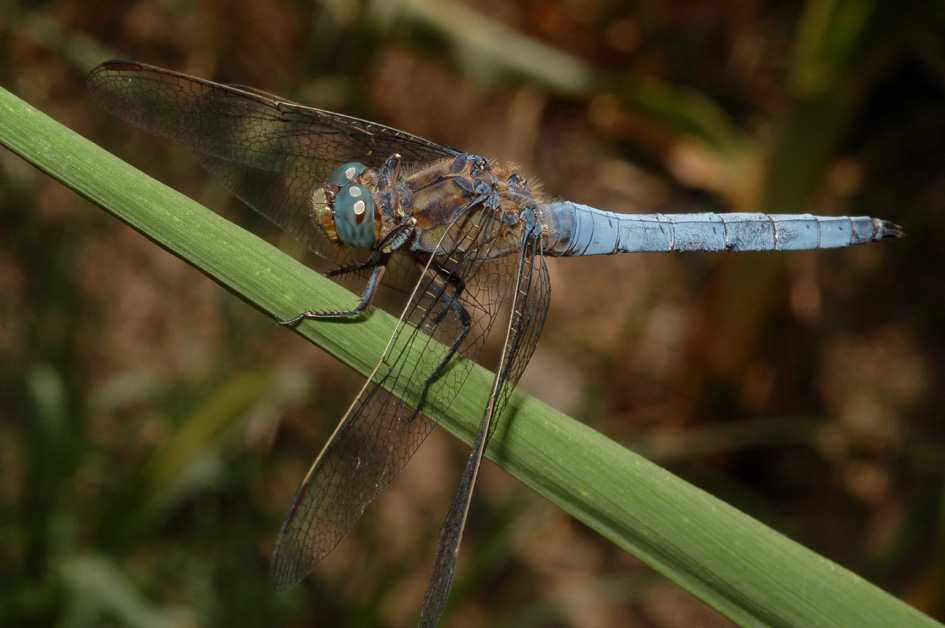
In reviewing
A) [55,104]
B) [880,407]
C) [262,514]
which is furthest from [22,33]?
[880,407]

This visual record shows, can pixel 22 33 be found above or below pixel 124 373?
above

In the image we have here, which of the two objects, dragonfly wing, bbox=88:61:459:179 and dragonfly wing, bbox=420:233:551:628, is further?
dragonfly wing, bbox=88:61:459:179

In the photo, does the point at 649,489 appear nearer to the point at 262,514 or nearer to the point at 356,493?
the point at 356,493

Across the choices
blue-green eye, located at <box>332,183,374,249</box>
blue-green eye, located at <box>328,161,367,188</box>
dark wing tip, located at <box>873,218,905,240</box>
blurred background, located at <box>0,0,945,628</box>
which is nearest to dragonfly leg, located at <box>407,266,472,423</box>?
blue-green eye, located at <box>332,183,374,249</box>

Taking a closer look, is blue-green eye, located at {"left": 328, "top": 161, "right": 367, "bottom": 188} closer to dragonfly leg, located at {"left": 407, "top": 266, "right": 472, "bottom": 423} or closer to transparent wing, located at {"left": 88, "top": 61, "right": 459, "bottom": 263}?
transparent wing, located at {"left": 88, "top": 61, "right": 459, "bottom": 263}

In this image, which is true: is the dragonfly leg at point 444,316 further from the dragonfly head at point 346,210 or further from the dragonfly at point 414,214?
the dragonfly head at point 346,210

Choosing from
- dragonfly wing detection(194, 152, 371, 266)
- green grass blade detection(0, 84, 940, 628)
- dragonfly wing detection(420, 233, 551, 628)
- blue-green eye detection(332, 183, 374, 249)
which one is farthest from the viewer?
dragonfly wing detection(194, 152, 371, 266)
